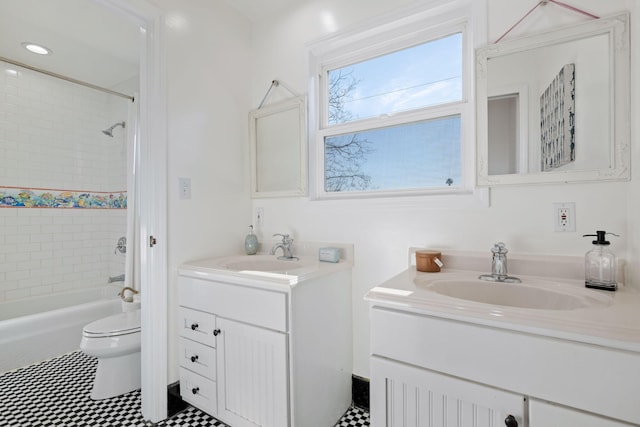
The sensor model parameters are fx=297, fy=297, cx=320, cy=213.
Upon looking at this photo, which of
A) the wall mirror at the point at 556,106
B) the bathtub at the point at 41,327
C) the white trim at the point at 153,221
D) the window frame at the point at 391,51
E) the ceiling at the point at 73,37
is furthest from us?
the bathtub at the point at 41,327

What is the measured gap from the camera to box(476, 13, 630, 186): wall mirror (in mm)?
1096

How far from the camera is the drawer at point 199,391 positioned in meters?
1.48

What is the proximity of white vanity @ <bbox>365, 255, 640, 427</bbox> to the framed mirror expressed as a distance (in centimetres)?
108

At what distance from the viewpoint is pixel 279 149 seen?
6.60 feet

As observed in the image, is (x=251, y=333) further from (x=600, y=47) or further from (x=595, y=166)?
(x=600, y=47)

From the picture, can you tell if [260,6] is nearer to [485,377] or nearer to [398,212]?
[398,212]

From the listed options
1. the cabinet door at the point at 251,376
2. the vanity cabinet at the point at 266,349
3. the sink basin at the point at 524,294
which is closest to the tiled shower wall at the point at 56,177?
the vanity cabinet at the point at 266,349

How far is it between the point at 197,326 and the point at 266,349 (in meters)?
0.48

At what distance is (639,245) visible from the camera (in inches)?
38.1

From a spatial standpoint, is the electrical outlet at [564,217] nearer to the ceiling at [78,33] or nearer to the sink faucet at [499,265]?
the sink faucet at [499,265]

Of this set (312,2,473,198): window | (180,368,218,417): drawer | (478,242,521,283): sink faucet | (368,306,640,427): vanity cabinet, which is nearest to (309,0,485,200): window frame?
(312,2,473,198): window

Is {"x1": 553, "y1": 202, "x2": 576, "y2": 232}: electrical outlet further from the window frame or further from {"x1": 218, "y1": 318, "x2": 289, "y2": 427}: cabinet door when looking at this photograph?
{"x1": 218, "y1": 318, "x2": 289, "y2": 427}: cabinet door

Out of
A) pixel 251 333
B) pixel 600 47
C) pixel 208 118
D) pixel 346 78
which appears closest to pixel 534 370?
pixel 251 333

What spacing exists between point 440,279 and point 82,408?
2015mm
